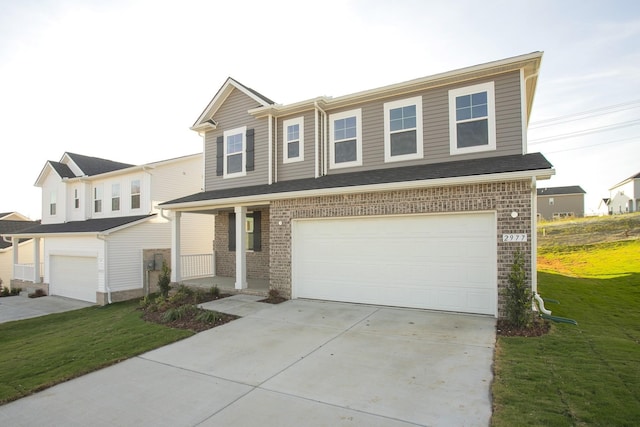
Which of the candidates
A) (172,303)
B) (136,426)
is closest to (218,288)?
(172,303)

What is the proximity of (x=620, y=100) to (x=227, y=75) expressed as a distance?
22.6 metres

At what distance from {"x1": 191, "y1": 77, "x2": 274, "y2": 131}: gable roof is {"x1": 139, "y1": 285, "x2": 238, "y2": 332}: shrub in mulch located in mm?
6492

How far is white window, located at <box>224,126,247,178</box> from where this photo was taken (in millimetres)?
12766

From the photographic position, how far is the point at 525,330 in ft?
20.7

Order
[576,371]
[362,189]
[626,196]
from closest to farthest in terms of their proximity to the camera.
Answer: [576,371]
[362,189]
[626,196]

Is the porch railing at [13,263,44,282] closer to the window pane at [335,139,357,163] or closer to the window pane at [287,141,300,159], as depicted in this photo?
the window pane at [287,141,300,159]

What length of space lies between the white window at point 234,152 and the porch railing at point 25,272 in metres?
14.7

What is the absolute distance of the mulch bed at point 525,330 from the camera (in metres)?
6.16

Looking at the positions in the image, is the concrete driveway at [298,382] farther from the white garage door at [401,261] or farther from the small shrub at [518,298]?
the white garage door at [401,261]

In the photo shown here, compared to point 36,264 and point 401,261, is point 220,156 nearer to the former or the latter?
point 401,261

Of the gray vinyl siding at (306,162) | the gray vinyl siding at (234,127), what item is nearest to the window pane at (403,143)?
the gray vinyl siding at (306,162)

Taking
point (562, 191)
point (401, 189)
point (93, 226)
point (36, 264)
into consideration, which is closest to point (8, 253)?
point (36, 264)

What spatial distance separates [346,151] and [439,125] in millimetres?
2925

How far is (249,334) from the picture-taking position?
23.1ft
